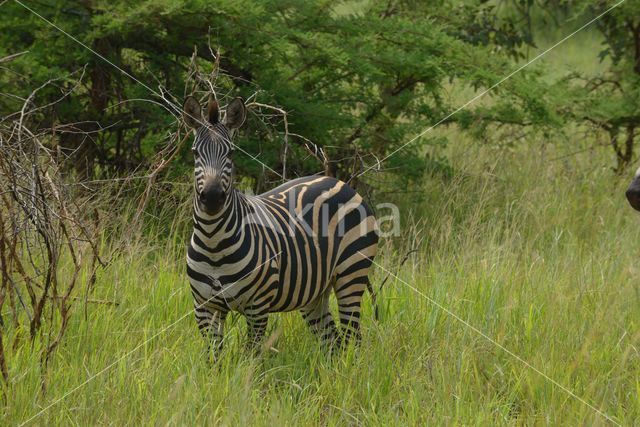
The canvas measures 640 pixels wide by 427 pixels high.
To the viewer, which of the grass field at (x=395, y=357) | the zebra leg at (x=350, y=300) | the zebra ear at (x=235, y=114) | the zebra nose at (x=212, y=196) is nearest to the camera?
the grass field at (x=395, y=357)

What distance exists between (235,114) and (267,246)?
628 mm

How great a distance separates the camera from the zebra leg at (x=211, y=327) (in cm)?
429

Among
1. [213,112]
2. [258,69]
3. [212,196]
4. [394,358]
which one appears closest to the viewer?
[212,196]

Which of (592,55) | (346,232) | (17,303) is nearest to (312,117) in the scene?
(346,232)

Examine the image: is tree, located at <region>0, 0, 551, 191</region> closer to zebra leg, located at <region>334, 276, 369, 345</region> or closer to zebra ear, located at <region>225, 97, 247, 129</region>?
zebra leg, located at <region>334, 276, 369, 345</region>

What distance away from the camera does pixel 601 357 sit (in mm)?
4359

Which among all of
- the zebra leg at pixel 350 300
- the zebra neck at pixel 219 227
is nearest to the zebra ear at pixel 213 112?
the zebra neck at pixel 219 227

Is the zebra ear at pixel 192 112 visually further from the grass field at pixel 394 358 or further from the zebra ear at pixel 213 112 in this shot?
the grass field at pixel 394 358

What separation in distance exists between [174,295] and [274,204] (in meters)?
0.82

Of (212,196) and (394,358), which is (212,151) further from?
(394,358)

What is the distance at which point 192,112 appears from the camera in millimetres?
4098

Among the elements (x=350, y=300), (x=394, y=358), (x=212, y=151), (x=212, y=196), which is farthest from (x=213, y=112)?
(x=394, y=358)

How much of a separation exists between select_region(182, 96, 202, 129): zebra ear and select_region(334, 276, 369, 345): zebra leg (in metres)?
1.19

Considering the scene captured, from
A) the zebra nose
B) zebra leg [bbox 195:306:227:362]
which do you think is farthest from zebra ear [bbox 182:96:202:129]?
zebra leg [bbox 195:306:227:362]
